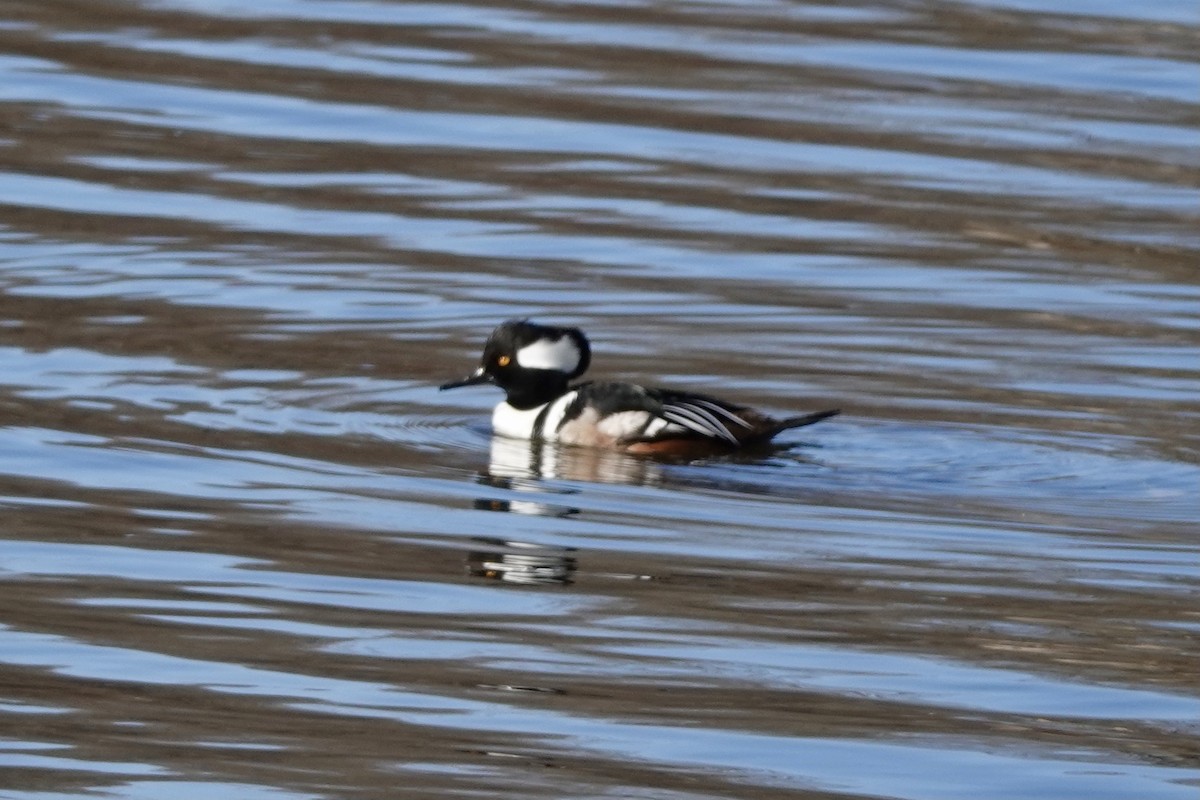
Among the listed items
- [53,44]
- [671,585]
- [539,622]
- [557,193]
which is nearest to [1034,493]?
[671,585]

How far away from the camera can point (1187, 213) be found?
14.7 m

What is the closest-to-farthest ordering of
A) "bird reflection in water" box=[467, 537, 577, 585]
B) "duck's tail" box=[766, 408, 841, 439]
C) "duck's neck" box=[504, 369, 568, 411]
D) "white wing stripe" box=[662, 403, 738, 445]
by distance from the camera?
"bird reflection in water" box=[467, 537, 577, 585]
"white wing stripe" box=[662, 403, 738, 445]
"duck's tail" box=[766, 408, 841, 439]
"duck's neck" box=[504, 369, 568, 411]

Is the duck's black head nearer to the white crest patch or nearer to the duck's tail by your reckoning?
the white crest patch

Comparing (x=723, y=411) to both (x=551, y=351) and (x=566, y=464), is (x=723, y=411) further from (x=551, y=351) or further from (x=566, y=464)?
(x=551, y=351)

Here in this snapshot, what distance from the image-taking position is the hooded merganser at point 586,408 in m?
9.62

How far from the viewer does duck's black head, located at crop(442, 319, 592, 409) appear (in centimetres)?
1028

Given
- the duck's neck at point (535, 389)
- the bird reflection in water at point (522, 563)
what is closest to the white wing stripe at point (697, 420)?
the duck's neck at point (535, 389)

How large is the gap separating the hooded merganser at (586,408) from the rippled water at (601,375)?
122 millimetres

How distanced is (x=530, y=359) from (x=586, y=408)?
51 centimetres

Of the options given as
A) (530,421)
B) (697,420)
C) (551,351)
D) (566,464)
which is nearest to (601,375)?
(551,351)

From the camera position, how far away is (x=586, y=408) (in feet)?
32.6

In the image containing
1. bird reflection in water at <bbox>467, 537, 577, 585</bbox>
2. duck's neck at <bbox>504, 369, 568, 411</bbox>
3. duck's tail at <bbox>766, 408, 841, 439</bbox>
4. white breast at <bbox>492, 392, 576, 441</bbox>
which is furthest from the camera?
duck's neck at <bbox>504, 369, 568, 411</bbox>

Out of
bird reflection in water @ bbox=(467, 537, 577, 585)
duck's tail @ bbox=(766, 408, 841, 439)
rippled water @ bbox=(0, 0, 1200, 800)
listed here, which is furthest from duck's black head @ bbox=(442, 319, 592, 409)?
bird reflection in water @ bbox=(467, 537, 577, 585)

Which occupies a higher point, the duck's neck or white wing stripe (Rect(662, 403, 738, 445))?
the duck's neck
